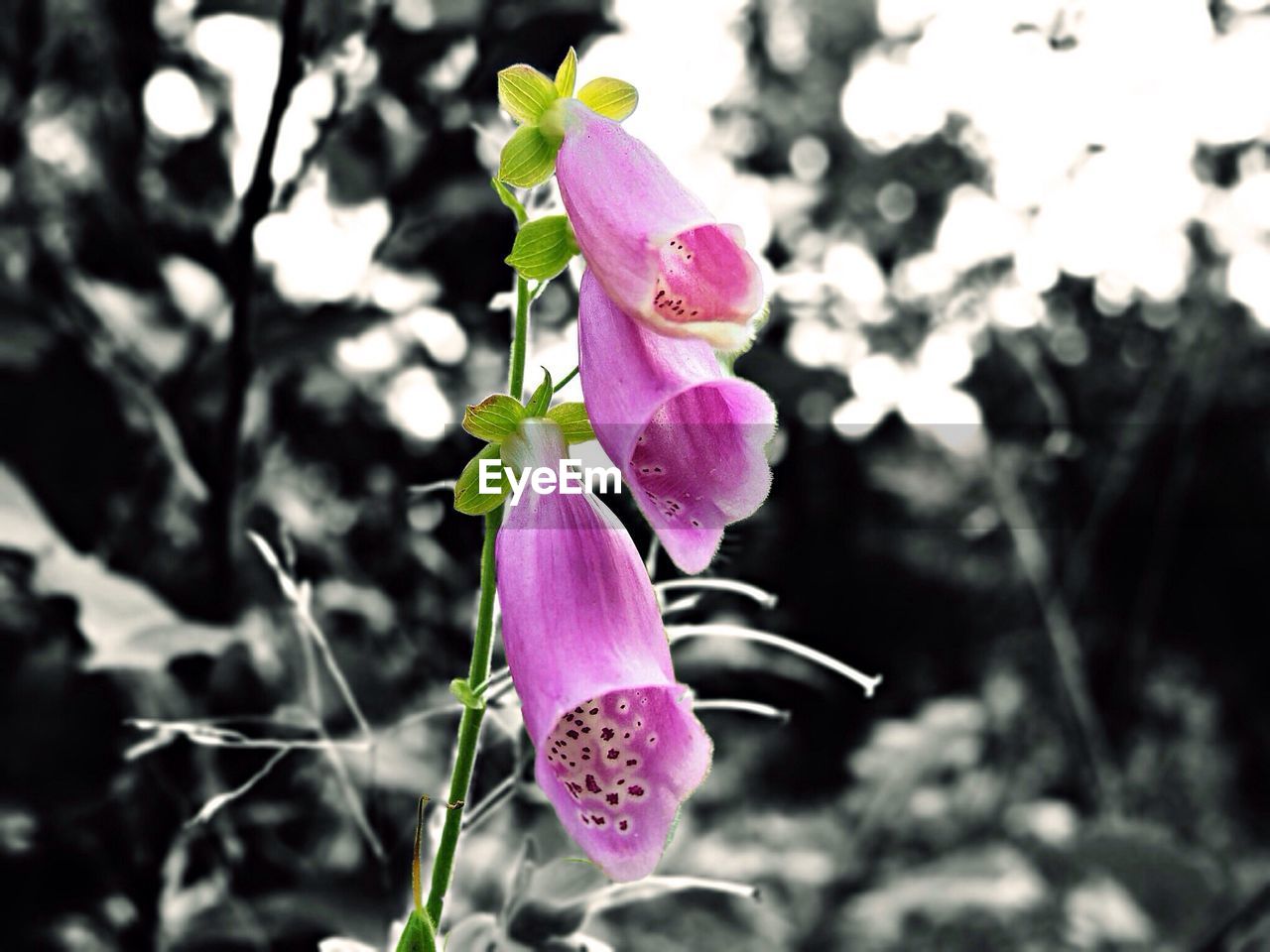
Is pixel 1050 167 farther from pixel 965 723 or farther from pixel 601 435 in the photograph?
pixel 601 435

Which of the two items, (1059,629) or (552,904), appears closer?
(552,904)

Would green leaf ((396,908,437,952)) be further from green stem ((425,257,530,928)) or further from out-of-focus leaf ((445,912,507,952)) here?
out-of-focus leaf ((445,912,507,952))

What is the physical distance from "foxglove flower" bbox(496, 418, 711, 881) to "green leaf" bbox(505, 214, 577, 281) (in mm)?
73

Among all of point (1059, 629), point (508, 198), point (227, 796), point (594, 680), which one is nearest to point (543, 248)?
point (508, 198)

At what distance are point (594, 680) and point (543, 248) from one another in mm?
176

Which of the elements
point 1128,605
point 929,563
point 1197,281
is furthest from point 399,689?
point 1128,605

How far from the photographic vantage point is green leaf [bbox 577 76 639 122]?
51 cm

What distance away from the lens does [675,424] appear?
1.63ft

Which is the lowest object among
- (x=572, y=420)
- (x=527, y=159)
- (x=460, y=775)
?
(x=460, y=775)

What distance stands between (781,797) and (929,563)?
783mm

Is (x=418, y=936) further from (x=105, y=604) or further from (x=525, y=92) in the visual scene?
(x=105, y=604)

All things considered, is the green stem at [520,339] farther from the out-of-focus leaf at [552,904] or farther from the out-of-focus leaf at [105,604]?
the out-of-focus leaf at [105,604]

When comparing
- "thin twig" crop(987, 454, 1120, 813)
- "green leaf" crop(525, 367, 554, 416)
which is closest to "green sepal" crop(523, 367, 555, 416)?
"green leaf" crop(525, 367, 554, 416)

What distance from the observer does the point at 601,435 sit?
17.8 inches
